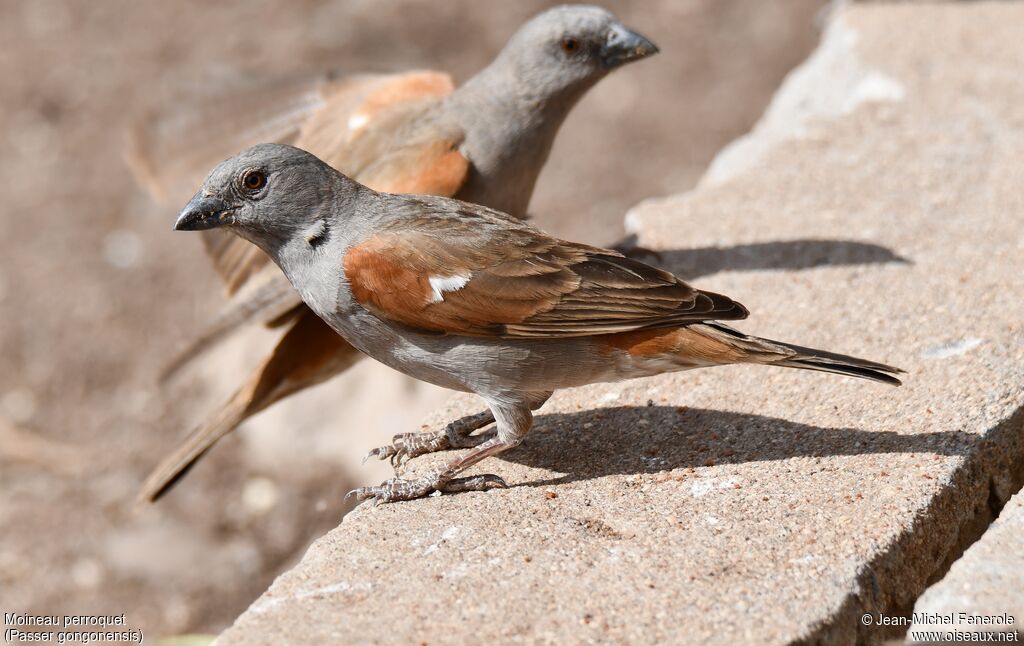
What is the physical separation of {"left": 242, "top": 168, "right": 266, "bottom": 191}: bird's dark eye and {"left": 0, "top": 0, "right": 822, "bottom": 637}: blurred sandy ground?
2.41 metres

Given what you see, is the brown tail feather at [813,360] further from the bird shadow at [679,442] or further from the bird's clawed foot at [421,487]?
the bird's clawed foot at [421,487]

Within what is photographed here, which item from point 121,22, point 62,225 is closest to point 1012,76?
point 62,225

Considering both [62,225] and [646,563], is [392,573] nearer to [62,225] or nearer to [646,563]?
[646,563]

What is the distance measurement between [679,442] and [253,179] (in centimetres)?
163

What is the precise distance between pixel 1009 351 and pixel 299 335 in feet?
9.18

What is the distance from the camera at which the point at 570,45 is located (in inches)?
205

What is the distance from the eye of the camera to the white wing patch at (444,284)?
369 cm

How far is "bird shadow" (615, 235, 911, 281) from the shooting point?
512cm

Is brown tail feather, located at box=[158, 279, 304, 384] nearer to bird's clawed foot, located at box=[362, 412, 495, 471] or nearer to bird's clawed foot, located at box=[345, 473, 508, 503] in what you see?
bird's clawed foot, located at box=[362, 412, 495, 471]

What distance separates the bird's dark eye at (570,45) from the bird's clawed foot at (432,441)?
1804 mm

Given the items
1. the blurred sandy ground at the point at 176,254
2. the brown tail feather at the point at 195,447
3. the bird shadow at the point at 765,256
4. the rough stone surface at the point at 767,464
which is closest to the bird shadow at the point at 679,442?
the rough stone surface at the point at 767,464

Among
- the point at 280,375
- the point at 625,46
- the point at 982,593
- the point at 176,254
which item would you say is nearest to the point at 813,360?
the point at 982,593

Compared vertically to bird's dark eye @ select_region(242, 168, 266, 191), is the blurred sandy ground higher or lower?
higher

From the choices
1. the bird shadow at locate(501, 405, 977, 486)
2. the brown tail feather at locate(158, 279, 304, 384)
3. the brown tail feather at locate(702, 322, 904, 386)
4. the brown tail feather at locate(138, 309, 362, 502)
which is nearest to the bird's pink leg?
the bird shadow at locate(501, 405, 977, 486)
